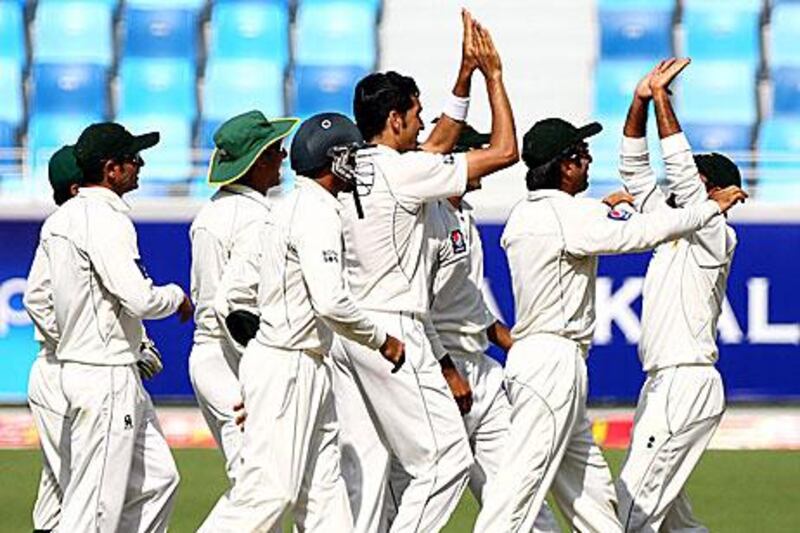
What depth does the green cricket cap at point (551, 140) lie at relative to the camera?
26.9 feet

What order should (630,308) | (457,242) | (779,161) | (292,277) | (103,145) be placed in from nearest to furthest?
1. (292,277)
2. (103,145)
3. (457,242)
4. (630,308)
5. (779,161)

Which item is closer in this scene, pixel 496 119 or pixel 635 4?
pixel 496 119

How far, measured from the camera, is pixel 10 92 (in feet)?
55.8

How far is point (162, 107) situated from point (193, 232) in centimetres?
815

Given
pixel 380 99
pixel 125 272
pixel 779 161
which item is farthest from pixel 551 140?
pixel 779 161

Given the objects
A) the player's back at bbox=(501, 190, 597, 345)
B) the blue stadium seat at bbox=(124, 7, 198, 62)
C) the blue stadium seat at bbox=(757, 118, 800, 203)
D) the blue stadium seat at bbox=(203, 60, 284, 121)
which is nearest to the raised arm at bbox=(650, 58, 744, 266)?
the player's back at bbox=(501, 190, 597, 345)

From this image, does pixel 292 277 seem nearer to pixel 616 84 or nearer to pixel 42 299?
pixel 42 299

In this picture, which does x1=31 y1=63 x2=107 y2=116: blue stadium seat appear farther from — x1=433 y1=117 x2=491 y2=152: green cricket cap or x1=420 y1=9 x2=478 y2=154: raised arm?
x1=420 y1=9 x2=478 y2=154: raised arm

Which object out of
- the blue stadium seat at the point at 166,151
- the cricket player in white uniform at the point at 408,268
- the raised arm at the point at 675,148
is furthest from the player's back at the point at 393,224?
the blue stadium seat at the point at 166,151

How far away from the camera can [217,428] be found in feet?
29.4

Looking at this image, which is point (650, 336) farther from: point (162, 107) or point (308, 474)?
point (162, 107)

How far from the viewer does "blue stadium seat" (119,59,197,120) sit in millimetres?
17125

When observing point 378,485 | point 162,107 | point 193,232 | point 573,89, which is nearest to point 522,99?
point 573,89

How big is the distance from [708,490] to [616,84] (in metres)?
5.99
